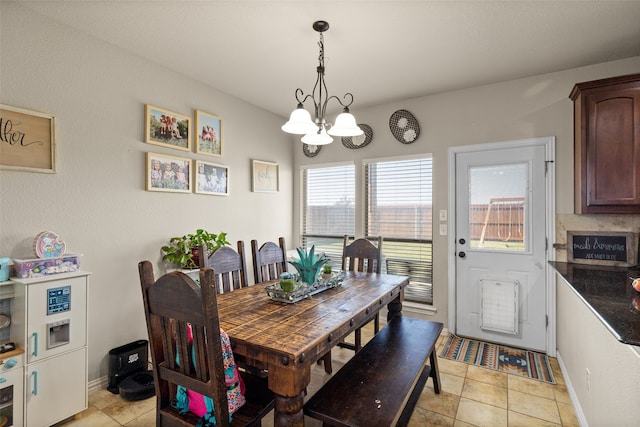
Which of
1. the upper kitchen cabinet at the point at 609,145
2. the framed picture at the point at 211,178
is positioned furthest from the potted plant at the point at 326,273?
the upper kitchen cabinet at the point at 609,145

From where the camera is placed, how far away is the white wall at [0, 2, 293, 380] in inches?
83.5

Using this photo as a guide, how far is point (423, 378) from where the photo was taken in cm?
225

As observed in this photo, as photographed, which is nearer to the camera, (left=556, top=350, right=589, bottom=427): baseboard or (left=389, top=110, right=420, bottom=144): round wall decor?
(left=556, top=350, right=589, bottom=427): baseboard

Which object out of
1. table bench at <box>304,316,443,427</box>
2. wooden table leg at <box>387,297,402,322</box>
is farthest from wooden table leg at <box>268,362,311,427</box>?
wooden table leg at <box>387,297,402,322</box>

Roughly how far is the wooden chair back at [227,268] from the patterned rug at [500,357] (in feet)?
6.92

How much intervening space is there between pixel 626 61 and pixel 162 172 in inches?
168

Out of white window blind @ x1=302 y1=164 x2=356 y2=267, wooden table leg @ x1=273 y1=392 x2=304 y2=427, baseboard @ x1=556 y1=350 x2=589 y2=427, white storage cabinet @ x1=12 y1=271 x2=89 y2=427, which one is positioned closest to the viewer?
wooden table leg @ x1=273 y1=392 x2=304 y2=427

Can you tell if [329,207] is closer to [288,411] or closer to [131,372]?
[131,372]

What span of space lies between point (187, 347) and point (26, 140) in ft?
6.29

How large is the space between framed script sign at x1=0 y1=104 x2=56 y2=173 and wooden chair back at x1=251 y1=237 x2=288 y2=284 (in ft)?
5.15

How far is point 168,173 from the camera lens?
3.00 meters

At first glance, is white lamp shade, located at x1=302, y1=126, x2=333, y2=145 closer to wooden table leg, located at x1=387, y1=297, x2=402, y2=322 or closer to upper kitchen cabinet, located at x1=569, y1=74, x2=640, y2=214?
wooden table leg, located at x1=387, y1=297, x2=402, y2=322

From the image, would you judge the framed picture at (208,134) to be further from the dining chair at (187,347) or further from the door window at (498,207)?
the door window at (498,207)

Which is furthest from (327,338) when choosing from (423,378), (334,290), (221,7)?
(221,7)
